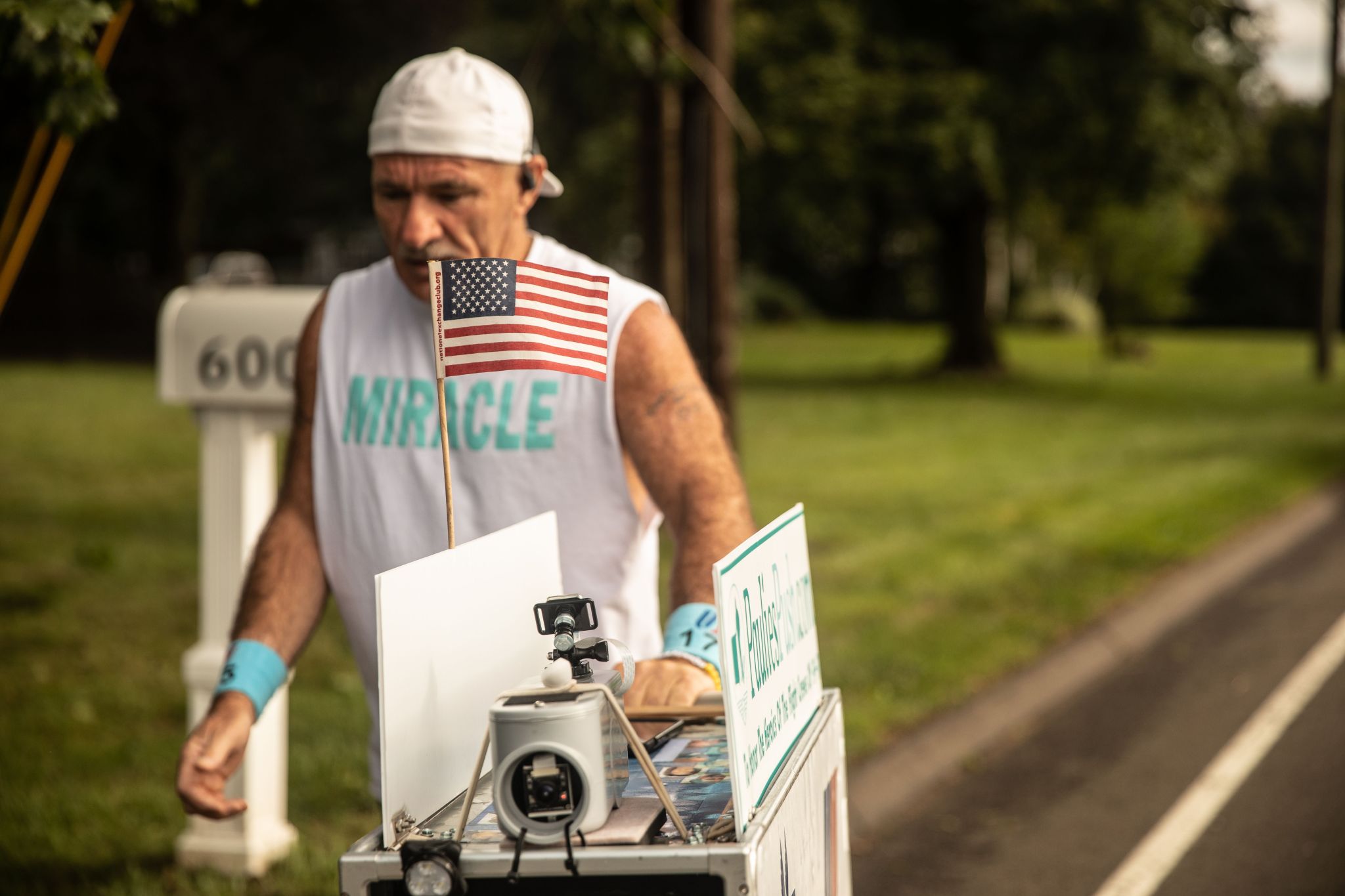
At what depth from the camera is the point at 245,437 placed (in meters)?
4.67

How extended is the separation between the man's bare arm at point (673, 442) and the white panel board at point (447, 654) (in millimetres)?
369

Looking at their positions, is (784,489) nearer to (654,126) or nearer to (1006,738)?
(654,126)

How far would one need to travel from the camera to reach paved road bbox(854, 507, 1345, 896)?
16.8 ft

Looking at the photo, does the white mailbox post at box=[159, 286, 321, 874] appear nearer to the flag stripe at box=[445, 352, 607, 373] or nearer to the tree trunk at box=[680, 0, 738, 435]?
the flag stripe at box=[445, 352, 607, 373]

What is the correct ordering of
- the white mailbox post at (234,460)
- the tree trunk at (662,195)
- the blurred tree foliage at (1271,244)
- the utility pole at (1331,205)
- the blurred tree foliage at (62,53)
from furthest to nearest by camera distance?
the blurred tree foliage at (1271,244) < the utility pole at (1331,205) < the tree trunk at (662,195) < the white mailbox post at (234,460) < the blurred tree foliage at (62,53)

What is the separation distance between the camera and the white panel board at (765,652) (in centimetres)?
187

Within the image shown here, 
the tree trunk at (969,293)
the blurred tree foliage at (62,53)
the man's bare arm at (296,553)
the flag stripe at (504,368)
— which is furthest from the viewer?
the tree trunk at (969,293)

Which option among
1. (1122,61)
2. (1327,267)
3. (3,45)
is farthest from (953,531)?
(1327,267)

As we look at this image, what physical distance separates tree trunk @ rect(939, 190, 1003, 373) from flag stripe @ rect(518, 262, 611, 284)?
25.1m

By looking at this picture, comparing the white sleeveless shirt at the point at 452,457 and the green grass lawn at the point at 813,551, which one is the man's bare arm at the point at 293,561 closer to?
the white sleeveless shirt at the point at 452,457

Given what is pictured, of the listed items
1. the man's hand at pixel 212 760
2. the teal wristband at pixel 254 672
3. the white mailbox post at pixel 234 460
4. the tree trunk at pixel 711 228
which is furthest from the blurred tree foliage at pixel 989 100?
the man's hand at pixel 212 760

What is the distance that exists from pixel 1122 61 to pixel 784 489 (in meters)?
13.0

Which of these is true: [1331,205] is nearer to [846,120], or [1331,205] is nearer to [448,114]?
[846,120]

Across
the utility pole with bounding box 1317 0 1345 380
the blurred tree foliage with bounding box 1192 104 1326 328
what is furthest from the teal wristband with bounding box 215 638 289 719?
the blurred tree foliage with bounding box 1192 104 1326 328
